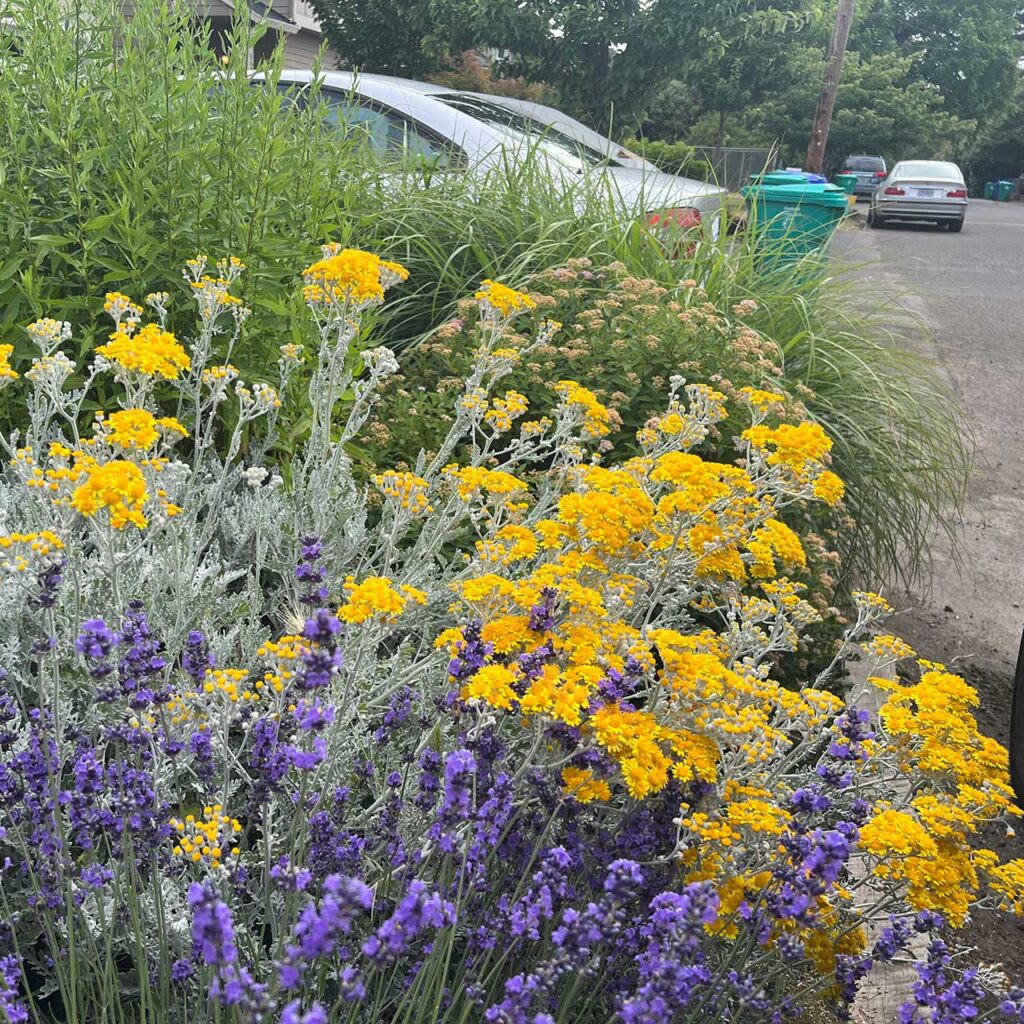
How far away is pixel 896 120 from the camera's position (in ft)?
157

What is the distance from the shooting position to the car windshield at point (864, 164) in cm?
4612

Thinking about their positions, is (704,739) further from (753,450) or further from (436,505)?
(436,505)

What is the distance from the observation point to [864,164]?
46.1 meters

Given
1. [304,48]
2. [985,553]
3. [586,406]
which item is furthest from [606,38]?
[586,406]

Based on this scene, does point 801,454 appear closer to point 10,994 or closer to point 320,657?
point 320,657

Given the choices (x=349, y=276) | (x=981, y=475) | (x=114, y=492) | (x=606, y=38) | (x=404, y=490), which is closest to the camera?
(x=114, y=492)

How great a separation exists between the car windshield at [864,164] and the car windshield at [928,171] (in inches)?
562

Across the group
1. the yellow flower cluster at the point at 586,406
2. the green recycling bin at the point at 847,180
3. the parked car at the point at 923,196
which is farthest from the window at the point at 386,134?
the green recycling bin at the point at 847,180

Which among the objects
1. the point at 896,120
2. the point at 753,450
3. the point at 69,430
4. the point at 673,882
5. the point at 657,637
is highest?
the point at 896,120

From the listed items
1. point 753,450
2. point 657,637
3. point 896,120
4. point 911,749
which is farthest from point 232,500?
point 896,120

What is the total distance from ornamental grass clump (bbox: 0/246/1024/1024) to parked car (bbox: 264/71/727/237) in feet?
11.9

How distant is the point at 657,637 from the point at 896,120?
171 ft

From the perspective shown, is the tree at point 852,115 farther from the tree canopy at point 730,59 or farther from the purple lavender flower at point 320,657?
the purple lavender flower at point 320,657

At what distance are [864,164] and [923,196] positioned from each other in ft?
54.5
